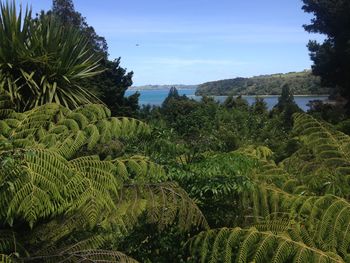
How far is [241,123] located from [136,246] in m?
22.3

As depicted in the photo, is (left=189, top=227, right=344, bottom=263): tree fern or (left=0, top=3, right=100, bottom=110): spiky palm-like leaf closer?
(left=189, top=227, right=344, bottom=263): tree fern

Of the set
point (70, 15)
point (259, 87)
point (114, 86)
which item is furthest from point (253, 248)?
point (259, 87)

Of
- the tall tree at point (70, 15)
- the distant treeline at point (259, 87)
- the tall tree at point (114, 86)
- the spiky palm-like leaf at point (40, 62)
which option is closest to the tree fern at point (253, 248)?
the spiky palm-like leaf at point (40, 62)

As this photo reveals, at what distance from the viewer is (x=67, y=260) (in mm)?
3404

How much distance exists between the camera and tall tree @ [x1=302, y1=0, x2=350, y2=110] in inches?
765

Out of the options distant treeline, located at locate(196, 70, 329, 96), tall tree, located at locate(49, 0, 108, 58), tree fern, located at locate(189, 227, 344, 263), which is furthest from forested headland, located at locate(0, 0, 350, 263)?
distant treeline, located at locate(196, 70, 329, 96)

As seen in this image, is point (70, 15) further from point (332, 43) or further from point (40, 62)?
point (40, 62)


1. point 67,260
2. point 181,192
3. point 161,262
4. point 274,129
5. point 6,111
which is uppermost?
point 6,111

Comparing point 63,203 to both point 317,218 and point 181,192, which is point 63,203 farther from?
point 317,218

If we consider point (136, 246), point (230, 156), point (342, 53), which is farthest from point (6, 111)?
point (342, 53)

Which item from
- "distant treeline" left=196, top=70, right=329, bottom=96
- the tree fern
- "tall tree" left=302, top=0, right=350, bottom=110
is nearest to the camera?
the tree fern

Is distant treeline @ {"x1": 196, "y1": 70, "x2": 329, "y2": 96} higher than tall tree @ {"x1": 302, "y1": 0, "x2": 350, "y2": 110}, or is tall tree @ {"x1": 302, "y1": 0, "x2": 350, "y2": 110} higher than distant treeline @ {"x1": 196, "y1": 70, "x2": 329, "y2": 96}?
tall tree @ {"x1": 302, "y1": 0, "x2": 350, "y2": 110}

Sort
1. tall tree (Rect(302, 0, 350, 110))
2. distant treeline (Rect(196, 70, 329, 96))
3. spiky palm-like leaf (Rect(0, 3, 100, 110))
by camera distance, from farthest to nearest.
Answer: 1. distant treeline (Rect(196, 70, 329, 96))
2. tall tree (Rect(302, 0, 350, 110))
3. spiky palm-like leaf (Rect(0, 3, 100, 110))

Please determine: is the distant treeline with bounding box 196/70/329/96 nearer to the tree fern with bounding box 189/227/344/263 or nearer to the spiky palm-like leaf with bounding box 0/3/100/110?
the spiky palm-like leaf with bounding box 0/3/100/110
